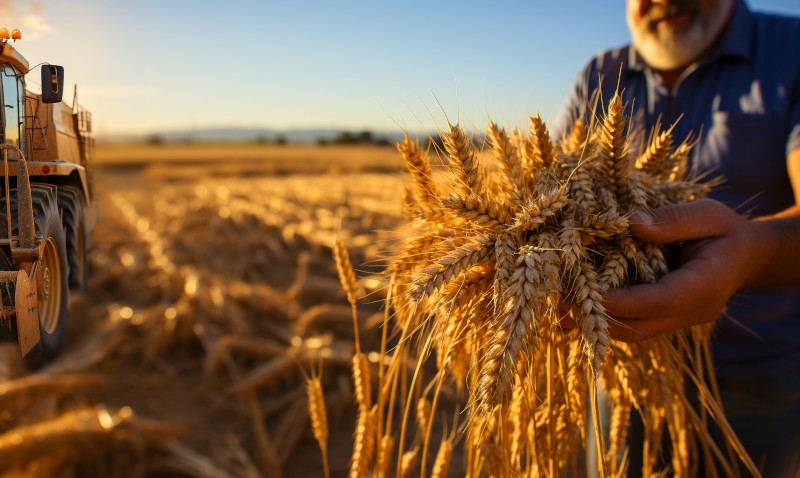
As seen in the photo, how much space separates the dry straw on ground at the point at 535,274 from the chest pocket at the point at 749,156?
1126 mm

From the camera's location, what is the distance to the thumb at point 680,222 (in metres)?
1.25

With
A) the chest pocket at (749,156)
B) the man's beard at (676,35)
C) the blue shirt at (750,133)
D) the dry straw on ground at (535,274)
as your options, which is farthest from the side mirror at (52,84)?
the man's beard at (676,35)

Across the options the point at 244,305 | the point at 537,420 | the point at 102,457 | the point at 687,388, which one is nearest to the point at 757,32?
the point at 687,388

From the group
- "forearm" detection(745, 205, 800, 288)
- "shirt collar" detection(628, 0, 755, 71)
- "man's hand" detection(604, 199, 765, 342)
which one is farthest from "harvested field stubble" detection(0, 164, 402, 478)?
"shirt collar" detection(628, 0, 755, 71)

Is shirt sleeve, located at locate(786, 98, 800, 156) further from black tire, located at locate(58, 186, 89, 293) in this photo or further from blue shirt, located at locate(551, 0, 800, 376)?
black tire, located at locate(58, 186, 89, 293)

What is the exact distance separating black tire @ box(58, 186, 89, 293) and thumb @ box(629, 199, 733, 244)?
1.10m

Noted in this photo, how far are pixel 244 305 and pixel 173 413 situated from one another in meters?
1.90

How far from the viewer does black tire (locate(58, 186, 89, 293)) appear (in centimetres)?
55

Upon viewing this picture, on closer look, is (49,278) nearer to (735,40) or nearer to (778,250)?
(778,250)

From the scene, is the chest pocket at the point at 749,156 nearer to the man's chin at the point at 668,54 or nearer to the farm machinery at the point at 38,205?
the man's chin at the point at 668,54

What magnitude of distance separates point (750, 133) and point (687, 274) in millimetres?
1655

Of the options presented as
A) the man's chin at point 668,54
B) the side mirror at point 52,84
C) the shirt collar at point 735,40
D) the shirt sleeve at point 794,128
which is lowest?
the side mirror at point 52,84

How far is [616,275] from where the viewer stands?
122cm

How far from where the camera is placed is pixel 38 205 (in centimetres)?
48
